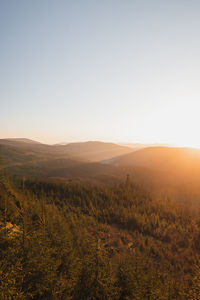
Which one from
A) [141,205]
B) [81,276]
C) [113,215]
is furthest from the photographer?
[141,205]

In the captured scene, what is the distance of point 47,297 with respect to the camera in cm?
267

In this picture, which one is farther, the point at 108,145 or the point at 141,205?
the point at 108,145

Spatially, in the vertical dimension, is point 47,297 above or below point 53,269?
below

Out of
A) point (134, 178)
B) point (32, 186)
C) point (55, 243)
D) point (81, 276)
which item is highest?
point (55, 243)

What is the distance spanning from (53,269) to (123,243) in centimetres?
506

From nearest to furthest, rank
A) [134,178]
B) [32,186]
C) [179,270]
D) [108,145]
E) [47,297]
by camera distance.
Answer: [47,297], [179,270], [32,186], [134,178], [108,145]

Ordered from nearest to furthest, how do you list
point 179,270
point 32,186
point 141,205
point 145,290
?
point 145,290 < point 179,270 < point 141,205 < point 32,186

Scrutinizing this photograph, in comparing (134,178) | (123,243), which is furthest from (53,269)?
(134,178)

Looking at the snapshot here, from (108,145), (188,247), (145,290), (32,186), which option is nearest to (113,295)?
(145,290)

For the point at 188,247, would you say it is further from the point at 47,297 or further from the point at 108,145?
the point at 108,145

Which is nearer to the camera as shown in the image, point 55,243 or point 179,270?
point 55,243

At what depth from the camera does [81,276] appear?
121 inches

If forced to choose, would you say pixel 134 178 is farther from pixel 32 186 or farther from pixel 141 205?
pixel 32 186

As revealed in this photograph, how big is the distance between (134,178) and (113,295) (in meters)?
21.5
